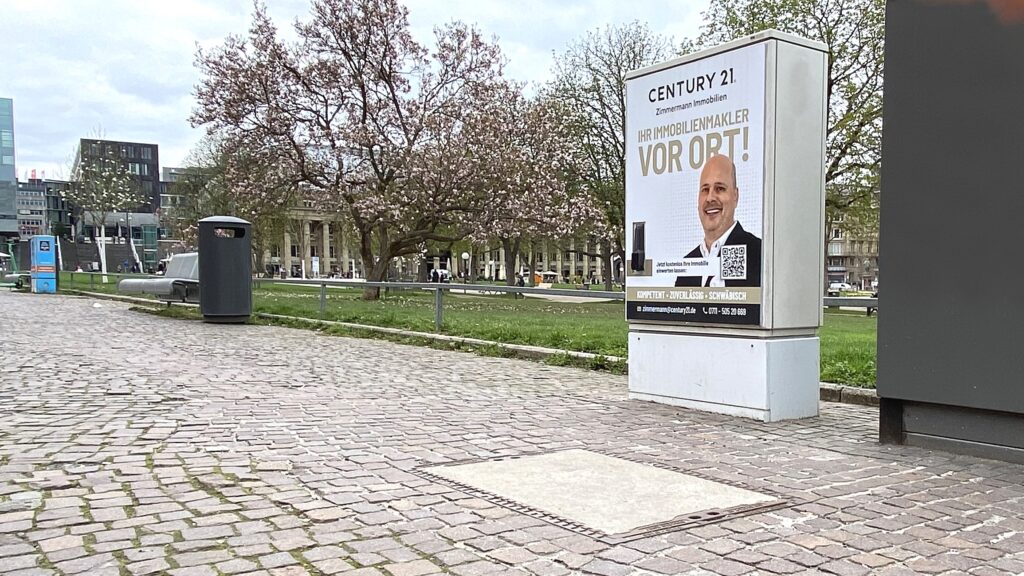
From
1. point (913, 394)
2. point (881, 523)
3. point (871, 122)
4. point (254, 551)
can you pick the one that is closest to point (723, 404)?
point (913, 394)

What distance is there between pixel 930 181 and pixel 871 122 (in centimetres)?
2512

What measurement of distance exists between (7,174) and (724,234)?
117 metres

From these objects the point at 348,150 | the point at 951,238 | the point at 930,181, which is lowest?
the point at 951,238

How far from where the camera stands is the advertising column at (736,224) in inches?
253

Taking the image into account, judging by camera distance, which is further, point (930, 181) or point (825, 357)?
point (825, 357)

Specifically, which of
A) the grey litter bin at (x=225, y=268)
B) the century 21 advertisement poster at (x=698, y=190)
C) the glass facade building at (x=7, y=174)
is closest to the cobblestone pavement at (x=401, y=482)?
the century 21 advertisement poster at (x=698, y=190)

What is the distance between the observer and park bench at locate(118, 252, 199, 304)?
788 inches

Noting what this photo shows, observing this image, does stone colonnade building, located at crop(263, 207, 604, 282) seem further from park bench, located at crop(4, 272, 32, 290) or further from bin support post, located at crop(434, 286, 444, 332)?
bin support post, located at crop(434, 286, 444, 332)

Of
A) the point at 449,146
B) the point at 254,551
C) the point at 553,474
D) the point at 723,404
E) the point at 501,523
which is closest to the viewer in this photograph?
the point at 254,551

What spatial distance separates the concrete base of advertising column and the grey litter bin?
11.3 metres

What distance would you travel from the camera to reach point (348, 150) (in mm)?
27531

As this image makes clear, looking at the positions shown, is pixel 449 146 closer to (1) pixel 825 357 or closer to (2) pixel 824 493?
(1) pixel 825 357

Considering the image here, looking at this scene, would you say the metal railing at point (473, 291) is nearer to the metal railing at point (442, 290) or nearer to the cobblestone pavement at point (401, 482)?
the metal railing at point (442, 290)

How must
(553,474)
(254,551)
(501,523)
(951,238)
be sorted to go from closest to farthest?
(254,551) → (501,523) → (553,474) → (951,238)
